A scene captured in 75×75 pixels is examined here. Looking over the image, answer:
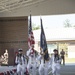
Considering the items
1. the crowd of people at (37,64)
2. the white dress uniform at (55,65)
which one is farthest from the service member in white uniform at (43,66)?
the white dress uniform at (55,65)

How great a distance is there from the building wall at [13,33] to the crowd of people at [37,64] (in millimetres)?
17236

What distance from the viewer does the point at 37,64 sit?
1652cm

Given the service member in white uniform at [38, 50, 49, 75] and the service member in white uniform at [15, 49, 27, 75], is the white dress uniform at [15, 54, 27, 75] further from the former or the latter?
the service member in white uniform at [38, 50, 49, 75]

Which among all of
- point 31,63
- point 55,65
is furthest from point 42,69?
point 31,63

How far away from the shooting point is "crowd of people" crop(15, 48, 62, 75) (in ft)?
50.7

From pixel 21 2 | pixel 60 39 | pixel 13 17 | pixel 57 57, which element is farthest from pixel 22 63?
pixel 60 39

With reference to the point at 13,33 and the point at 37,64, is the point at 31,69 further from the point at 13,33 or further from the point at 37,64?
the point at 13,33

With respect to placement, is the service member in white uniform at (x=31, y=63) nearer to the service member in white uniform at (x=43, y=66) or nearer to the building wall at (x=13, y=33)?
the service member in white uniform at (x=43, y=66)

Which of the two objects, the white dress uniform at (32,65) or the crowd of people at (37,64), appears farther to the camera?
the white dress uniform at (32,65)

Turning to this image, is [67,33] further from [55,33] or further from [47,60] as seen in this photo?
[47,60]

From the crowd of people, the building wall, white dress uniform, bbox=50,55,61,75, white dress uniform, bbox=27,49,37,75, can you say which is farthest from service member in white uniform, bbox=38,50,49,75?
the building wall

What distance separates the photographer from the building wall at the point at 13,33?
34312mm

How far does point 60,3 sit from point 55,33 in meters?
16.9

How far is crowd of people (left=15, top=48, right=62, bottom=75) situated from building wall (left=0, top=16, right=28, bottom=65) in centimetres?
1724
